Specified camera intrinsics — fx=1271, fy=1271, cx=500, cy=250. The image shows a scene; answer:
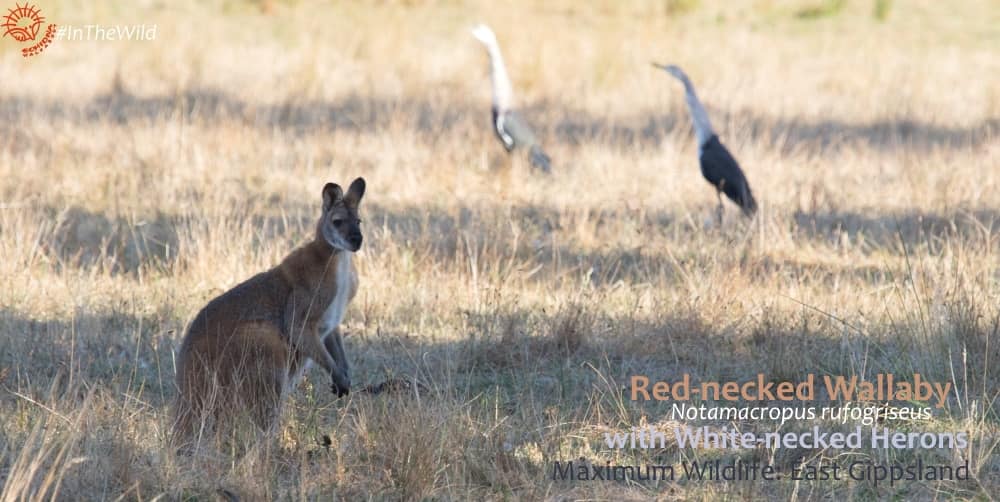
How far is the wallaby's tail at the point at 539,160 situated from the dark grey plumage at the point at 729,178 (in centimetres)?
187

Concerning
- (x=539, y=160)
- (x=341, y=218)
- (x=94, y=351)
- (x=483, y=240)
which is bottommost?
(x=94, y=351)

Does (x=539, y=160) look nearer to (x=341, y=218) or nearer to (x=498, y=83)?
(x=498, y=83)

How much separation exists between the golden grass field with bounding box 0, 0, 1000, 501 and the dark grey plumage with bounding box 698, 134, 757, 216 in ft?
0.73

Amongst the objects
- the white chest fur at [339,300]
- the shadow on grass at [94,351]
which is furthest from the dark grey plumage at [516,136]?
the white chest fur at [339,300]

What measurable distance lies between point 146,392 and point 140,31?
10819 millimetres

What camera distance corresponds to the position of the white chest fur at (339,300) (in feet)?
17.5

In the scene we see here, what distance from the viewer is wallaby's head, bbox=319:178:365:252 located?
533 centimetres

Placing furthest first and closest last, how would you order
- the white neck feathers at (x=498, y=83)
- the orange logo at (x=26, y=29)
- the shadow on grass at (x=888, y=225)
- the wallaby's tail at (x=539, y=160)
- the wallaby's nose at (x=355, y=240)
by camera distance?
the orange logo at (x=26, y=29) → the white neck feathers at (x=498, y=83) → the wallaby's tail at (x=539, y=160) → the shadow on grass at (x=888, y=225) → the wallaby's nose at (x=355, y=240)

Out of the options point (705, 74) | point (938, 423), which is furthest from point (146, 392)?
point (705, 74)

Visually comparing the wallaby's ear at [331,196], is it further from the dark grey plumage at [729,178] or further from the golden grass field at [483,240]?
the dark grey plumage at [729,178]

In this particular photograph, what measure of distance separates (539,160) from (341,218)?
17.1 feet

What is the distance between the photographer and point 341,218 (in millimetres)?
5383

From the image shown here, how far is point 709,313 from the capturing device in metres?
6.49

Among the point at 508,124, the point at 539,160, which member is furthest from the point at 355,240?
the point at 508,124
